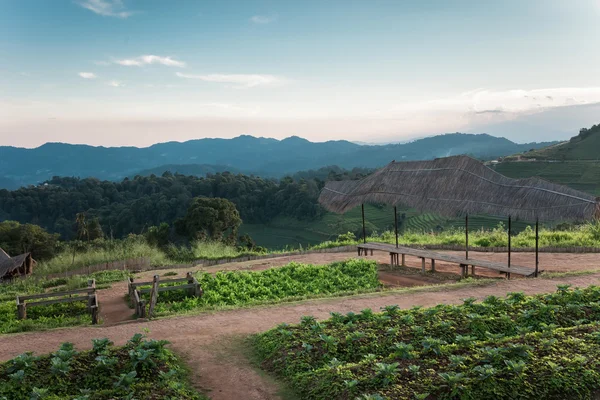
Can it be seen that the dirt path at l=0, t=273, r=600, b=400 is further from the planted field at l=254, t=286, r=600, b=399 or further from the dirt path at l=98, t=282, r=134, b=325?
the dirt path at l=98, t=282, r=134, b=325

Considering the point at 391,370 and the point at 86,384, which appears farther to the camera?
the point at 86,384

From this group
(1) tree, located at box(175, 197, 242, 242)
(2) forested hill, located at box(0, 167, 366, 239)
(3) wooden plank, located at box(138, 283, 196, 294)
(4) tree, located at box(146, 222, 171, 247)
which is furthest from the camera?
(2) forested hill, located at box(0, 167, 366, 239)

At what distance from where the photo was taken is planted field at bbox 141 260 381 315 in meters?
9.95

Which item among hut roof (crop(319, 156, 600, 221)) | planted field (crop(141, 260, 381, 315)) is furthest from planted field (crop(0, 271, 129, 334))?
hut roof (crop(319, 156, 600, 221))

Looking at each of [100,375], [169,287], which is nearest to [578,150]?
[169,287]

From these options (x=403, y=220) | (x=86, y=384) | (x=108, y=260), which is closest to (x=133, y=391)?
(x=86, y=384)

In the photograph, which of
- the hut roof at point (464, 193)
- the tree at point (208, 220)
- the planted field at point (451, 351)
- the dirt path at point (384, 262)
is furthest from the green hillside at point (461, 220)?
the planted field at point (451, 351)

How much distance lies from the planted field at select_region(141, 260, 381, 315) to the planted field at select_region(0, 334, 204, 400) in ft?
9.50

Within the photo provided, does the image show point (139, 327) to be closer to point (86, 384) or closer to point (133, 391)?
point (86, 384)

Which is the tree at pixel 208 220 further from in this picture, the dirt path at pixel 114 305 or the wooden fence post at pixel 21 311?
the wooden fence post at pixel 21 311

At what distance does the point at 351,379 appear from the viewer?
16.9 ft

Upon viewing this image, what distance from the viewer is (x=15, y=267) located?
16.8 meters

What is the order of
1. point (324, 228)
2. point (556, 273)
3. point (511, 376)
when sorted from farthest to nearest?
point (324, 228), point (556, 273), point (511, 376)

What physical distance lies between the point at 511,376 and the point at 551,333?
1.55 m
